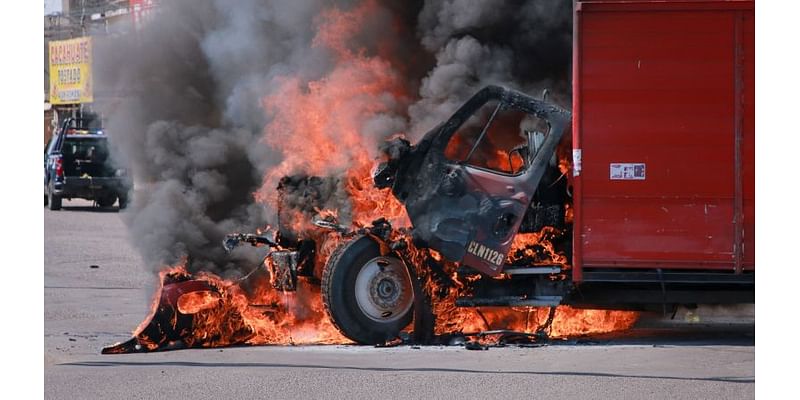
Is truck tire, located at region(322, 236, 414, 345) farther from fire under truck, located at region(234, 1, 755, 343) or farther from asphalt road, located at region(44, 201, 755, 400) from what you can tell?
asphalt road, located at region(44, 201, 755, 400)

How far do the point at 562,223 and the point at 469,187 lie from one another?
0.85 meters

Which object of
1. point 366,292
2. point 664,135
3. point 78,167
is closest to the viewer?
point 664,135

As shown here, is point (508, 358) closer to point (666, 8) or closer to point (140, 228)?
point (666, 8)

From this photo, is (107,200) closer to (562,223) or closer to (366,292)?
(366,292)

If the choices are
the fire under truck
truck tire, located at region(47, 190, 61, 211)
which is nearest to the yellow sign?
truck tire, located at region(47, 190, 61, 211)

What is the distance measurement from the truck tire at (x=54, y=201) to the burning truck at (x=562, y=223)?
12582mm

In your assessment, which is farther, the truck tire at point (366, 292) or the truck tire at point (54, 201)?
the truck tire at point (54, 201)

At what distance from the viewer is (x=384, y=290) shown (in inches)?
354

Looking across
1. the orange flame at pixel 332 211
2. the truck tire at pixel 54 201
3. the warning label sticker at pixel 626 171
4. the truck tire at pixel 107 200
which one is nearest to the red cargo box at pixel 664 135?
the warning label sticker at pixel 626 171

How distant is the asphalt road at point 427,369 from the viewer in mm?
7387

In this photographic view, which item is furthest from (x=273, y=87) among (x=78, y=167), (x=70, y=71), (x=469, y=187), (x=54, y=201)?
(x=54, y=201)

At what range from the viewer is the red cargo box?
8547 millimetres

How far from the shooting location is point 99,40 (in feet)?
42.5

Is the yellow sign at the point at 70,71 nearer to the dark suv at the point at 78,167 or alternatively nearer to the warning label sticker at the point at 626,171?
the dark suv at the point at 78,167
